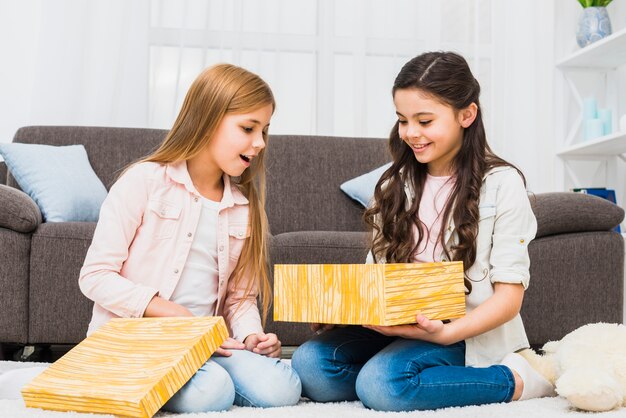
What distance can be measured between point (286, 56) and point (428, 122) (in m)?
2.27

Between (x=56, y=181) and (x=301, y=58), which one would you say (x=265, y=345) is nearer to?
(x=56, y=181)

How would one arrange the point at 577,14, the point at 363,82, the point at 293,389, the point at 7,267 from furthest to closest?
the point at 577,14 → the point at 363,82 → the point at 7,267 → the point at 293,389

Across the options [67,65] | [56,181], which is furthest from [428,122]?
[67,65]

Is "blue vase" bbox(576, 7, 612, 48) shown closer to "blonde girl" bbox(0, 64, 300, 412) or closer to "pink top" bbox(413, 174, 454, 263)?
"pink top" bbox(413, 174, 454, 263)

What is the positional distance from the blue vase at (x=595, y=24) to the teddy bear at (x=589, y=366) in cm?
236

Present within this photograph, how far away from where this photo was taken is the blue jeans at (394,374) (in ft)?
4.54

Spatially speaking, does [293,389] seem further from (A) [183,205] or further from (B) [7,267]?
(B) [7,267]

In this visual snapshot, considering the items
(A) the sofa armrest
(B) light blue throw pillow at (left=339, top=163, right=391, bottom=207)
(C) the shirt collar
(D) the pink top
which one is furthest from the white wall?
(D) the pink top

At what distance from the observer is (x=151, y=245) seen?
1599 mm

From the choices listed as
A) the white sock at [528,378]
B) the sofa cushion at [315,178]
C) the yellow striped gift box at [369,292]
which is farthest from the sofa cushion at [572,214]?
the yellow striped gift box at [369,292]

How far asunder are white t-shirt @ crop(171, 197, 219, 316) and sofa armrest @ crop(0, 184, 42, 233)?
0.84m

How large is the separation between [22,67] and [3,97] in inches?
6.7

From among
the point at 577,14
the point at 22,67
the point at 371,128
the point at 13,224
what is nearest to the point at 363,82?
the point at 371,128

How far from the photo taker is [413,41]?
151 inches
